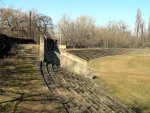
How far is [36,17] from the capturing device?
8244 centimetres

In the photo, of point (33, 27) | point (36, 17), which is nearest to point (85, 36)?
point (36, 17)

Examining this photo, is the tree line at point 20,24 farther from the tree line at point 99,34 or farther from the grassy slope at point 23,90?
the grassy slope at point 23,90

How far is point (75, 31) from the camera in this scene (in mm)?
101688

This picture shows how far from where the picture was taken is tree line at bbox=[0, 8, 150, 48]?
65625mm

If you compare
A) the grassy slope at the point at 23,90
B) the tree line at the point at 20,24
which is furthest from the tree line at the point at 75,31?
the grassy slope at the point at 23,90

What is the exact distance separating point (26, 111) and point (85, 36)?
94547 mm

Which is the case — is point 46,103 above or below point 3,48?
below

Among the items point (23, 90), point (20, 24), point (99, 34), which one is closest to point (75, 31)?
point (99, 34)

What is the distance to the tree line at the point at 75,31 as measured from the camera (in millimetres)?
65625

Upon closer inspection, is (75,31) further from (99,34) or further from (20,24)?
(20,24)

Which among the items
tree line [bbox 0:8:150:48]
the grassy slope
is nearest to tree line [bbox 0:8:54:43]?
tree line [bbox 0:8:150:48]

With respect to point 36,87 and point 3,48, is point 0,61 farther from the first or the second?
point 36,87

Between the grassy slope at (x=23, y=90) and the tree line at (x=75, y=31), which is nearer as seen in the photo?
the grassy slope at (x=23, y=90)

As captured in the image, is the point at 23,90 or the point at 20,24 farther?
the point at 20,24
